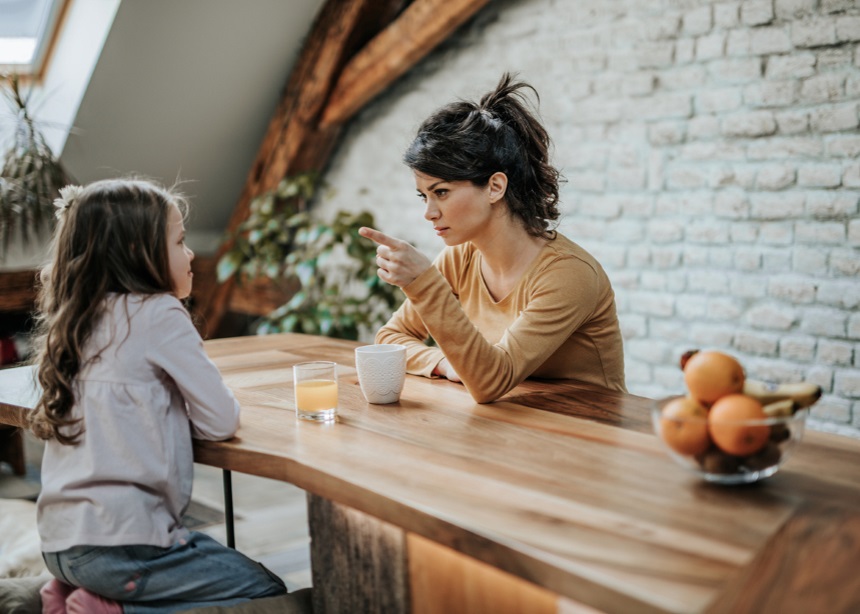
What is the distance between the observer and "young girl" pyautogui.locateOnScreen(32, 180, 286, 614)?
1.44m

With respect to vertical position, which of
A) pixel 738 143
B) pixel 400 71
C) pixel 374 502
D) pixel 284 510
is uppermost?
pixel 400 71

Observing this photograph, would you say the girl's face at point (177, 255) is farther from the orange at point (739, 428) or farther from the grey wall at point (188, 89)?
the grey wall at point (188, 89)

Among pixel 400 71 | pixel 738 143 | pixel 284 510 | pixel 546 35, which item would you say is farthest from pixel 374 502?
pixel 400 71

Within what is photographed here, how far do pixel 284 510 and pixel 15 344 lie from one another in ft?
5.53

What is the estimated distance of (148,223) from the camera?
151 centimetres

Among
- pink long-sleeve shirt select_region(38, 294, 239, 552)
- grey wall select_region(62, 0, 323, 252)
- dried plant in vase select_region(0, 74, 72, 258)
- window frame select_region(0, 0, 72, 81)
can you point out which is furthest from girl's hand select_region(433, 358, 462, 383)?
window frame select_region(0, 0, 72, 81)

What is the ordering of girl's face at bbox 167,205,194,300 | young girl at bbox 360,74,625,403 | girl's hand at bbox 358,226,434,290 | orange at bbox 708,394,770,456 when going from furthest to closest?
1. young girl at bbox 360,74,625,403
2. girl's hand at bbox 358,226,434,290
3. girl's face at bbox 167,205,194,300
4. orange at bbox 708,394,770,456

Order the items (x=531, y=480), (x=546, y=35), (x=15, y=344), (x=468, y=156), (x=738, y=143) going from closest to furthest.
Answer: (x=531, y=480) < (x=468, y=156) < (x=738, y=143) < (x=546, y=35) < (x=15, y=344)

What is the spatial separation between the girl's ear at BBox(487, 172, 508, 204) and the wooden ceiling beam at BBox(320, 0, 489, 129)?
1.90 m

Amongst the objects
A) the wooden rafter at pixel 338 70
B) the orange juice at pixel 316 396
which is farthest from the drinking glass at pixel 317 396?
the wooden rafter at pixel 338 70

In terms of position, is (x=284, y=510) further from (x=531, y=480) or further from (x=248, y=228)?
(x=531, y=480)

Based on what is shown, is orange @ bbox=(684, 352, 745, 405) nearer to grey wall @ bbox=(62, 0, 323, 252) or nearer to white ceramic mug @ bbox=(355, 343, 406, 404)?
white ceramic mug @ bbox=(355, 343, 406, 404)

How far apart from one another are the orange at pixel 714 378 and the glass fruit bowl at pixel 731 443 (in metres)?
0.04

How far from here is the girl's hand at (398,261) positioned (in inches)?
65.3
